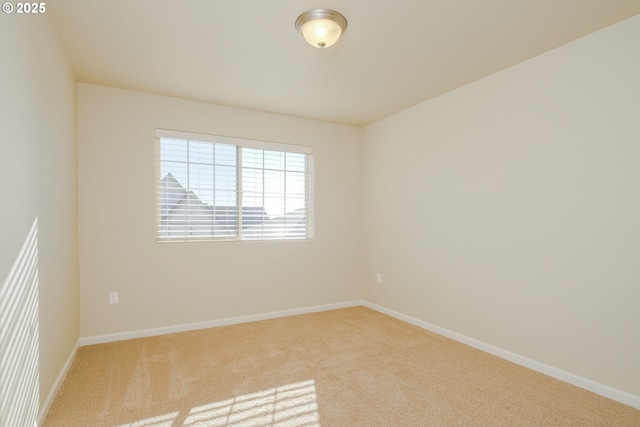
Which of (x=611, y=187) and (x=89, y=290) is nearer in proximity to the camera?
(x=611, y=187)

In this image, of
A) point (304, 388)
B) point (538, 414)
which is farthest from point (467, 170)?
point (304, 388)

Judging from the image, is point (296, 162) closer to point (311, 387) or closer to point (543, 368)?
point (311, 387)

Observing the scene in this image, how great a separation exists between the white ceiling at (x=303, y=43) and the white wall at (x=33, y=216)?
40cm

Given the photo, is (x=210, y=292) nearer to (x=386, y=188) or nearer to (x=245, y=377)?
(x=245, y=377)

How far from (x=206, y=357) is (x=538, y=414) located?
8.09ft

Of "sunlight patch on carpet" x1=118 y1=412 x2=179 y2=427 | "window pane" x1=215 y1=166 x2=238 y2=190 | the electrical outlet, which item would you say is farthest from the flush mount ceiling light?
the electrical outlet

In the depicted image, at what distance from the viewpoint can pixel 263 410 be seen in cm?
213

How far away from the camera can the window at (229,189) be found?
360cm

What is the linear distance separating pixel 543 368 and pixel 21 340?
11.1 ft

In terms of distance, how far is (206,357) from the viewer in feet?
9.53

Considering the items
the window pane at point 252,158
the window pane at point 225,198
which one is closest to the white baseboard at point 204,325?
the window pane at point 225,198

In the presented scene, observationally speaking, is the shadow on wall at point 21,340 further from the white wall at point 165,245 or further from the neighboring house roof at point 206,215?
the neighboring house roof at point 206,215

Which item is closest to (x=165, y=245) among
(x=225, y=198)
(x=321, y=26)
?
(x=225, y=198)

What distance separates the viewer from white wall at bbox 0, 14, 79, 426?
1.51 m
